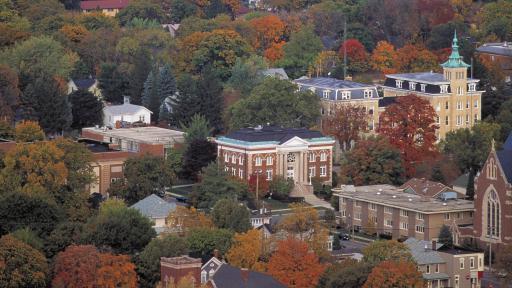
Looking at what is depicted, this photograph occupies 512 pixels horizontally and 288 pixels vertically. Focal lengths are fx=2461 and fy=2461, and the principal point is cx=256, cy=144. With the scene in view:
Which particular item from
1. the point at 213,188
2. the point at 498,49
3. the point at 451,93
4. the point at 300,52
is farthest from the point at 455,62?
the point at 300,52

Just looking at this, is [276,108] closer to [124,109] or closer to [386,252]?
[124,109]

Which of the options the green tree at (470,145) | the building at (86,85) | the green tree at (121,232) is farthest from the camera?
the building at (86,85)

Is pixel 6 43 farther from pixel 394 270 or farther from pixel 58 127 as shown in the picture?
pixel 394 270

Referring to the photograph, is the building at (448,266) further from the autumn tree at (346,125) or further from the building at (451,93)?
the building at (451,93)

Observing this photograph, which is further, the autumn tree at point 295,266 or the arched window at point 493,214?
the arched window at point 493,214

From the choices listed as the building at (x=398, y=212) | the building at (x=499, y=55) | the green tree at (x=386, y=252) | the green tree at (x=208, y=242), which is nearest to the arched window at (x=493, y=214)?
the building at (x=398, y=212)

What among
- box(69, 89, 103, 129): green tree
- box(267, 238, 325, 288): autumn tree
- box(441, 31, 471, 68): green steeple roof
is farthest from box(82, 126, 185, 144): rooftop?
box(267, 238, 325, 288): autumn tree

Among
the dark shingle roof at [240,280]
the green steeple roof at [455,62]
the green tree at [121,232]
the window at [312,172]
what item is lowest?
the dark shingle roof at [240,280]

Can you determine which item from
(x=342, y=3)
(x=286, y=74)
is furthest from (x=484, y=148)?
(x=342, y=3)
